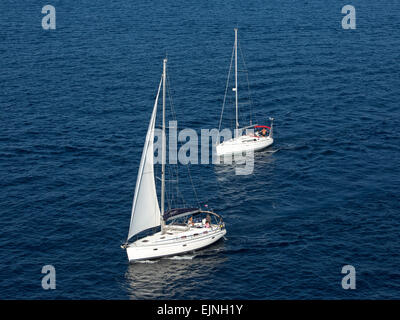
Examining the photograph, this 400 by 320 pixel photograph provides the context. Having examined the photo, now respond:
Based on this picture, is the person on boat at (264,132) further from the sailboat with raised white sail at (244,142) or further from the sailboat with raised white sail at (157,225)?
the sailboat with raised white sail at (157,225)

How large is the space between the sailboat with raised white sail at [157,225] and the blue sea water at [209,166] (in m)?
1.70

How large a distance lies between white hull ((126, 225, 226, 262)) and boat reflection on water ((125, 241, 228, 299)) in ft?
3.12

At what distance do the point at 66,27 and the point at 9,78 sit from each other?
40.4 meters

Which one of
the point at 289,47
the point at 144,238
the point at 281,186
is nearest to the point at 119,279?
the point at 144,238

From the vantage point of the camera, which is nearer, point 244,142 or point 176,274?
point 176,274

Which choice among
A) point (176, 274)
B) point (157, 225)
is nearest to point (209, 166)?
point (157, 225)

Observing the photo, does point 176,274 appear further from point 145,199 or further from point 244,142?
point 244,142

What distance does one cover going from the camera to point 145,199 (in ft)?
282

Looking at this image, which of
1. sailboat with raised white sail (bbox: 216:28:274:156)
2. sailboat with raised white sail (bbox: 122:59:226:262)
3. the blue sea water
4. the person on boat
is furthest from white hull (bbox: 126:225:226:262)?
the person on boat

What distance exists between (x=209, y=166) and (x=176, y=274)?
32580mm

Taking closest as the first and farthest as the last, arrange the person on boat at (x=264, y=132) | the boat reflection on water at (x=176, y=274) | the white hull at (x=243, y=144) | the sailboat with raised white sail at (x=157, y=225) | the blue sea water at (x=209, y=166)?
the boat reflection on water at (x=176, y=274), the blue sea water at (x=209, y=166), the sailboat with raised white sail at (x=157, y=225), the white hull at (x=243, y=144), the person on boat at (x=264, y=132)

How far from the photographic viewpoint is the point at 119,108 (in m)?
133

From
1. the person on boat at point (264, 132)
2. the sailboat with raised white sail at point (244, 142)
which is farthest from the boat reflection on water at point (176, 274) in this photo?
the person on boat at point (264, 132)

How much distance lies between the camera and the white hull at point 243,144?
375ft
